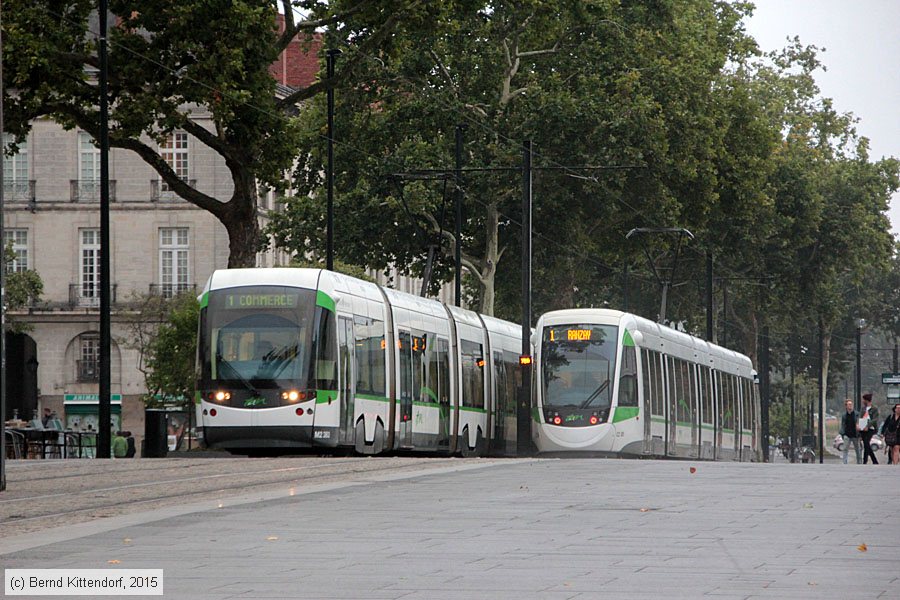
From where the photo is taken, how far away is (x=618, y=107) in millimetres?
52781

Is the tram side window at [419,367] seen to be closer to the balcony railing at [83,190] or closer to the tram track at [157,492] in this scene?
the tram track at [157,492]

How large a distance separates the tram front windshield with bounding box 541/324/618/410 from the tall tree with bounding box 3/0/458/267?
6465mm

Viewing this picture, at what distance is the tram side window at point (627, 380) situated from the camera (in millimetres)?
36969

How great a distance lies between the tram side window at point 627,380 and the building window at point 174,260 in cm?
3751

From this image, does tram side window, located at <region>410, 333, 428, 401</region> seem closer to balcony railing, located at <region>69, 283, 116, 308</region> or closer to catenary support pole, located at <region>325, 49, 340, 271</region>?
catenary support pole, located at <region>325, 49, 340, 271</region>

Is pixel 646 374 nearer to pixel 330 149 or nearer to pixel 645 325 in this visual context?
pixel 645 325

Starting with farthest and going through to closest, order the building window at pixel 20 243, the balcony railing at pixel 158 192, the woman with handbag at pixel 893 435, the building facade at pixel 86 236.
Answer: the balcony railing at pixel 158 192 < the building window at pixel 20 243 < the building facade at pixel 86 236 < the woman with handbag at pixel 893 435

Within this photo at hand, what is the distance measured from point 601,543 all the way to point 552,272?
153 feet

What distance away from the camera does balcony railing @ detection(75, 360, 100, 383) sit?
7100cm

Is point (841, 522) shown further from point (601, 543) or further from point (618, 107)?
point (618, 107)

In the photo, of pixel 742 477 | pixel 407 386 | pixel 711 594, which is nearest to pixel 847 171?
pixel 407 386

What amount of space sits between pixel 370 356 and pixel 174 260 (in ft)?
140

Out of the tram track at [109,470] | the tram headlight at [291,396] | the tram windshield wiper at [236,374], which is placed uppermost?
the tram windshield wiper at [236,374]

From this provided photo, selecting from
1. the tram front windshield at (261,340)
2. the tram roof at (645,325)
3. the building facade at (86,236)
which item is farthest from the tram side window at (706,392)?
the building facade at (86,236)
